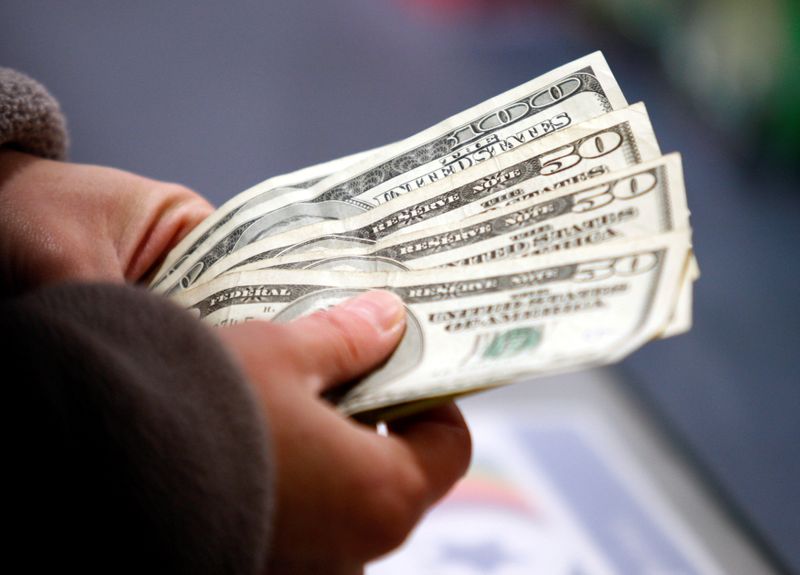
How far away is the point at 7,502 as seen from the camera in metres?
0.37

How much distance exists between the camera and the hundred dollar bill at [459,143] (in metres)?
0.74

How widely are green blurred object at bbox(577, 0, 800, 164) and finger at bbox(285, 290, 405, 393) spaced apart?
112 centimetres

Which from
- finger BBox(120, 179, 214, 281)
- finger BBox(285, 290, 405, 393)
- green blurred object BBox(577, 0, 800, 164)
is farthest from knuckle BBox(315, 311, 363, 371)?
green blurred object BBox(577, 0, 800, 164)

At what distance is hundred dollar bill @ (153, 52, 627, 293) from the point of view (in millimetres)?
740

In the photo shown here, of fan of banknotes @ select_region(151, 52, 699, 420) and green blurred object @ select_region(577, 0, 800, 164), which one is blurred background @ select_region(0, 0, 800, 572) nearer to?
green blurred object @ select_region(577, 0, 800, 164)

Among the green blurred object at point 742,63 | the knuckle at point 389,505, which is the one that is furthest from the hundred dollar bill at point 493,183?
the green blurred object at point 742,63

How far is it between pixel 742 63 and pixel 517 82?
55cm

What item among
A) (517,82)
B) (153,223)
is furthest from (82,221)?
(517,82)

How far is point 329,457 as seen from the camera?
433mm

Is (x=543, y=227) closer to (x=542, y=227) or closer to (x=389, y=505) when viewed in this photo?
(x=542, y=227)

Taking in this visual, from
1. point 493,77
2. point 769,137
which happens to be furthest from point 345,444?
point 493,77

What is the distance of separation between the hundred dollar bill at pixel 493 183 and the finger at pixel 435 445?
Result: 0.72 feet

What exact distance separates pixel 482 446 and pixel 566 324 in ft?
1.91

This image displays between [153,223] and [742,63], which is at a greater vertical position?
[742,63]
